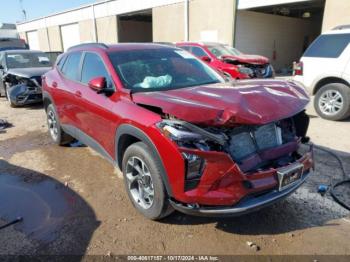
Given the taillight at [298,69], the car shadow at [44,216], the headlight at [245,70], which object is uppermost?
the taillight at [298,69]

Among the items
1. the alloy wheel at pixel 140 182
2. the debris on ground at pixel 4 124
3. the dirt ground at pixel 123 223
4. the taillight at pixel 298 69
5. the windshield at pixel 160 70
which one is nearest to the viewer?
the dirt ground at pixel 123 223

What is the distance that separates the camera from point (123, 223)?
326 cm

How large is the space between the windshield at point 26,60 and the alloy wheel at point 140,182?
27.5ft

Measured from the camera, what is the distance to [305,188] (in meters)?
3.87

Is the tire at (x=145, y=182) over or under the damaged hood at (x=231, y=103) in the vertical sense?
under

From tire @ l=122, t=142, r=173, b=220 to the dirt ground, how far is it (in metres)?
0.19

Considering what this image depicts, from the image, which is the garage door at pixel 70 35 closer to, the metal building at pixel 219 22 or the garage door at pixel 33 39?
the metal building at pixel 219 22

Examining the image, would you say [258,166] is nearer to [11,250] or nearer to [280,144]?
[280,144]

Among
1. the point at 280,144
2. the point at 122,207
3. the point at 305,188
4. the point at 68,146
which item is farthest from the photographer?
the point at 68,146

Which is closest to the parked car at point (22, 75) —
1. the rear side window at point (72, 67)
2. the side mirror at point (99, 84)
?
the rear side window at point (72, 67)

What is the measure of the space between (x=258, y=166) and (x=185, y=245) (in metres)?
1.01

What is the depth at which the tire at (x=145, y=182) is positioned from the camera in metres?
2.87

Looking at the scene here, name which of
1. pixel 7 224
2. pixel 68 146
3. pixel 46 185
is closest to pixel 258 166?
pixel 7 224

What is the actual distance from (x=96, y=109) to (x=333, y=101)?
553 cm
